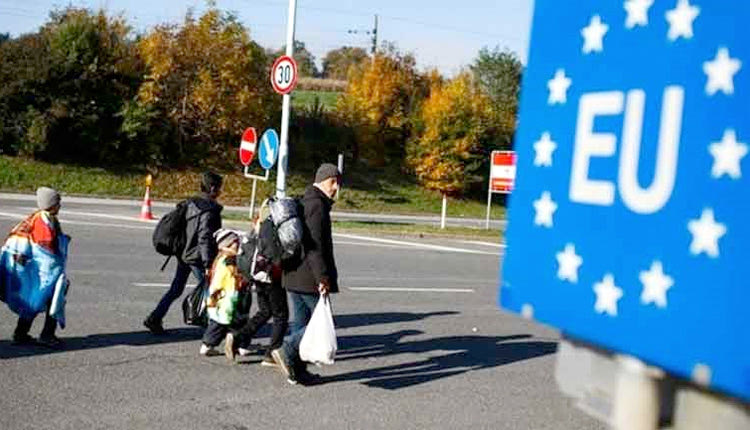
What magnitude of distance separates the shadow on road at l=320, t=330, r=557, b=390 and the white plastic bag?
0.62 meters

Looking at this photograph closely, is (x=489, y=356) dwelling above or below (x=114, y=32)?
below

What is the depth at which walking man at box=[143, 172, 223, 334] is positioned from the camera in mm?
8867

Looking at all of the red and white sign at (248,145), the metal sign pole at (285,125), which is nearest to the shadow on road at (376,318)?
the metal sign pole at (285,125)

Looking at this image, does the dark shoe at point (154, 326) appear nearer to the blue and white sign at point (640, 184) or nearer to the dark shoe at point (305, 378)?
the dark shoe at point (305, 378)

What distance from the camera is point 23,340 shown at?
8141 millimetres

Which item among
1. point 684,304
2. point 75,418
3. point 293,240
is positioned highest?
point 684,304

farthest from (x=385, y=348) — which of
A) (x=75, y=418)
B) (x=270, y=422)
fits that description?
(x=75, y=418)

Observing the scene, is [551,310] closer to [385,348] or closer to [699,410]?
[699,410]

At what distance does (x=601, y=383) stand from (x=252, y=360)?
6.92 m

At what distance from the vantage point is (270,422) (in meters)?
6.41

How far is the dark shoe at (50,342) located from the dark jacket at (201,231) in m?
1.42

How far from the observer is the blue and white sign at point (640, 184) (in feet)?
4.48

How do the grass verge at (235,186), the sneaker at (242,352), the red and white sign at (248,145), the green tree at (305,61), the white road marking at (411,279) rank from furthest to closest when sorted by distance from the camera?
the green tree at (305,61)
the grass verge at (235,186)
the red and white sign at (248,145)
the white road marking at (411,279)
the sneaker at (242,352)

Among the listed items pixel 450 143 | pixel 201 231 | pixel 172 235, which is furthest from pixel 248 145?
pixel 450 143
